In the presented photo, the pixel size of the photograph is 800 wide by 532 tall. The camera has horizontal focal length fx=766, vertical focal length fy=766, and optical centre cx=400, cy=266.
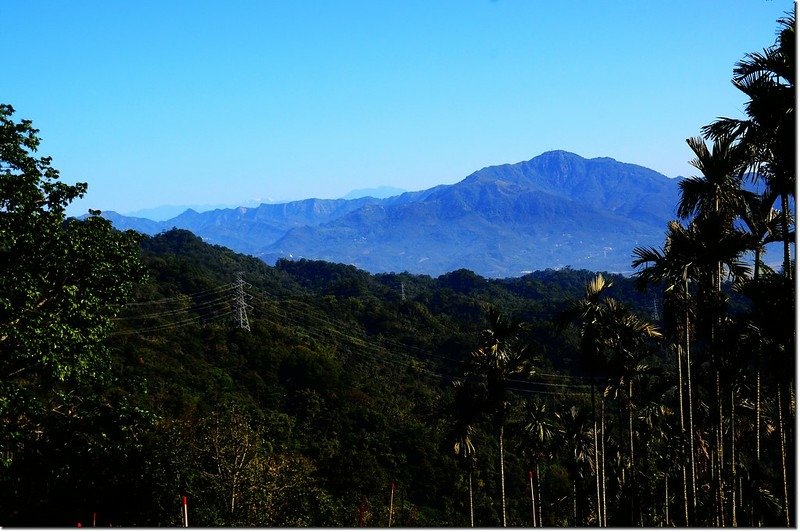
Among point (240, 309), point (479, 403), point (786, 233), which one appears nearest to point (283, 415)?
point (240, 309)

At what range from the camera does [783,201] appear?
42.6 feet

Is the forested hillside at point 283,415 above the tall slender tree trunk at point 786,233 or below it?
below

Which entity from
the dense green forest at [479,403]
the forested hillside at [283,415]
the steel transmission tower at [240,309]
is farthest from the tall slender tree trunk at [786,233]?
the steel transmission tower at [240,309]

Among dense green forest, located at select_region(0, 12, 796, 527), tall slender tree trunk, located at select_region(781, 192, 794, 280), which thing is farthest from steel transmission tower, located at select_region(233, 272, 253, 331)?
tall slender tree trunk, located at select_region(781, 192, 794, 280)

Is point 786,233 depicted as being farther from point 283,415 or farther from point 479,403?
point 283,415

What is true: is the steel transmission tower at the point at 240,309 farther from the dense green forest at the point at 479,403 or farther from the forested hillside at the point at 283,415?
the dense green forest at the point at 479,403

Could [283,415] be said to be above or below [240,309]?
below

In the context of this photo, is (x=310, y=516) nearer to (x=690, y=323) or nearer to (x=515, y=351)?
(x=515, y=351)

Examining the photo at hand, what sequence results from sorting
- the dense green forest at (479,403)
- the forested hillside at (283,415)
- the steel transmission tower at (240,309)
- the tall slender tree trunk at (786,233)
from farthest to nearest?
the steel transmission tower at (240,309) < the forested hillside at (283,415) < the dense green forest at (479,403) < the tall slender tree trunk at (786,233)

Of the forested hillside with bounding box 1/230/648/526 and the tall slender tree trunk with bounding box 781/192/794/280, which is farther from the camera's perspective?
the forested hillside with bounding box 1/230/648/526

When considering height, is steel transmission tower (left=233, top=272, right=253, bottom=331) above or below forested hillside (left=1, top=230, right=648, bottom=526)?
above

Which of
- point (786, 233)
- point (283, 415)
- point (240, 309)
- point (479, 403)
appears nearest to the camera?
point (786, 233)

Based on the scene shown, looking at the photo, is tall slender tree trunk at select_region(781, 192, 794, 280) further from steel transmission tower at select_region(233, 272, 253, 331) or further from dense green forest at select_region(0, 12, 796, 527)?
steel transmission tower at select_region(233, 272, 253, 331)

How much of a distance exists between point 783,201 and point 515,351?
32.8 feet
